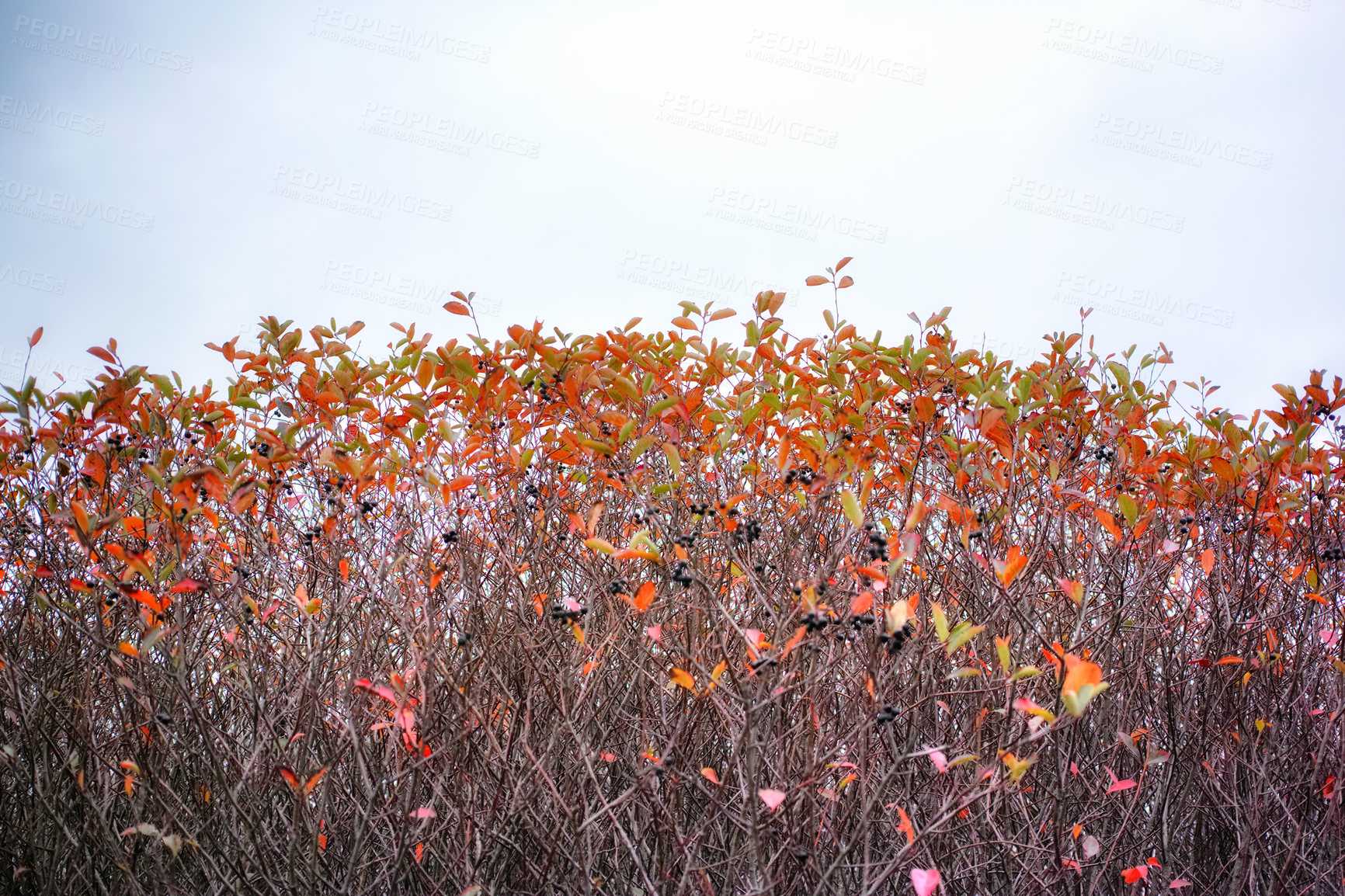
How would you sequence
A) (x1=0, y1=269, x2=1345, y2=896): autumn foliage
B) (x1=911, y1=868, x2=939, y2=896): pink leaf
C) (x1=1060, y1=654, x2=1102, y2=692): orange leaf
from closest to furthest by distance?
(x1=1060, y1=654, x2=1102, y2=692): orange leaf, (x1=911, y1=868, x2=939, y2=896): pink leaf, (x1=0, y1=269, x2=1345, y2=896): autumn foliage

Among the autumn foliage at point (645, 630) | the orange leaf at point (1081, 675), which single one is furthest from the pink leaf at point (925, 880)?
the orange leaf at point (1081, 675)

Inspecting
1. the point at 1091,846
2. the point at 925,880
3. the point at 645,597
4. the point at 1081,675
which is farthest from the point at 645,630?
the point at 1091,846

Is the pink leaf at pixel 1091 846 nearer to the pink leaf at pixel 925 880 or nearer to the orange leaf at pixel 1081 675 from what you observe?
the pink leaf at pixel 925 880

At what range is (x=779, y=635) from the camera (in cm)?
224

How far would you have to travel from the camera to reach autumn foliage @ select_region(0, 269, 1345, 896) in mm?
2564

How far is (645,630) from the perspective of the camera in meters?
2.60

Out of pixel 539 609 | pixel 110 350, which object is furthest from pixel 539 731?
pixel 110 350

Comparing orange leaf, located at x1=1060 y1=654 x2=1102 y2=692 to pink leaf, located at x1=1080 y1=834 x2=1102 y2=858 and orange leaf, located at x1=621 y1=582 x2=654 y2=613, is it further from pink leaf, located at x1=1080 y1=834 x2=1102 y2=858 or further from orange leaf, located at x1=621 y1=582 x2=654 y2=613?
pink leaf, located at x1=1080 y1=834 x2=1102 y2=858

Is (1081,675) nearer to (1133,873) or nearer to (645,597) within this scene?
(645,597)

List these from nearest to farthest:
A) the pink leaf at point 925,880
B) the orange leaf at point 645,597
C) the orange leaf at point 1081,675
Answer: the orange leaf at point 1081,675 < the pink leaf at point 925,880 < the orange leaf at point 645,597

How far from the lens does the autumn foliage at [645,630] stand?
2564 mm

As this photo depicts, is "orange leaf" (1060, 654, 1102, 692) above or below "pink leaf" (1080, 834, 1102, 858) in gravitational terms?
above

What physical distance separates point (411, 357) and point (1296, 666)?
145 inches

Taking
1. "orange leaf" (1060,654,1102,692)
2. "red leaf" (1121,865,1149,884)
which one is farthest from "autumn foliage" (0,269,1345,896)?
"orange leaf" (1060,654,1102,692)
